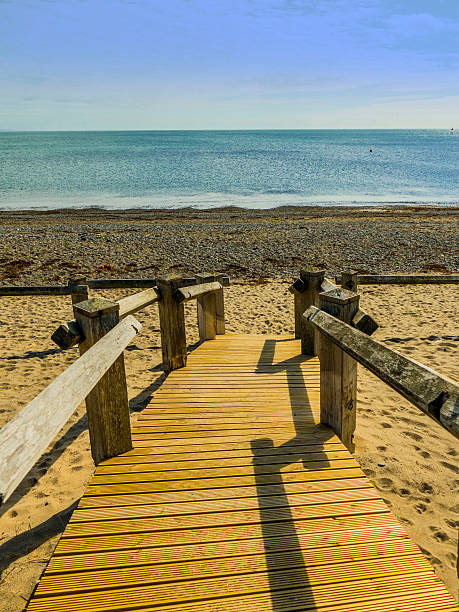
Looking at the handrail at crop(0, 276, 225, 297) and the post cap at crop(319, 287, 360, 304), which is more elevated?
the post cap at crop(319, 287, 360, 304)

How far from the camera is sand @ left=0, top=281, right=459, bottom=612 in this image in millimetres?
3154

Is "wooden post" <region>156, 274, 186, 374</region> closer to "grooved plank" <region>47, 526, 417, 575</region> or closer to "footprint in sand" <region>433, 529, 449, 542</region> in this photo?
"grooved plank" <region>47, 526, 417, 575</region>

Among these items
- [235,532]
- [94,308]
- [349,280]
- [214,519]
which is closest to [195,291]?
[94,308]

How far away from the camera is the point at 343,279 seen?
6551mm

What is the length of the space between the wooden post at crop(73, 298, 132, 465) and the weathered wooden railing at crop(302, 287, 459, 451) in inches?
58.7

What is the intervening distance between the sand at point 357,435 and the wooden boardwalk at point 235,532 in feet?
2.45

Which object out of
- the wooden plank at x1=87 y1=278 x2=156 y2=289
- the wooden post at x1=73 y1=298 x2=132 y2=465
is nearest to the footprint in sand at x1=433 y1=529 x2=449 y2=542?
the wooden post at x1=73 y1=298 x2=132 y2=465

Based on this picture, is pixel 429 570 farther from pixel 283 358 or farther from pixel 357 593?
pixel 283 358

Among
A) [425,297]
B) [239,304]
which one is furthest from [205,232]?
[425,297]

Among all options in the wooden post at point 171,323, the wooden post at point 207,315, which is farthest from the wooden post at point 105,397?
the wooden post at point 207,315

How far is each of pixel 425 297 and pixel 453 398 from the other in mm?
10167

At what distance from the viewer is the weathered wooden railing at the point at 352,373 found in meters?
1.62

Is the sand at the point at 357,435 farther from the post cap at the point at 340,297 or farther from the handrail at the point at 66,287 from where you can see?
the post cap at the point at 340,297

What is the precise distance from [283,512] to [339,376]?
1144 mm
